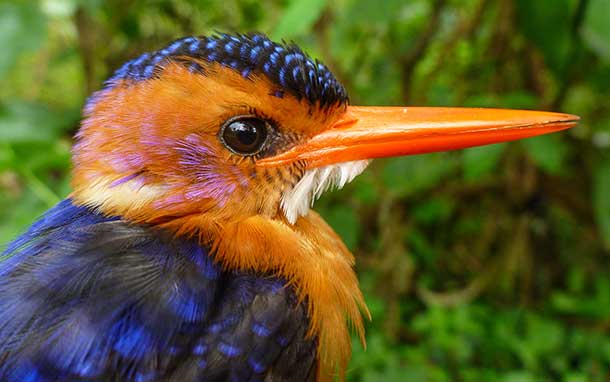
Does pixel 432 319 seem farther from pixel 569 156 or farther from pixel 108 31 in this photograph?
pixel 108 31

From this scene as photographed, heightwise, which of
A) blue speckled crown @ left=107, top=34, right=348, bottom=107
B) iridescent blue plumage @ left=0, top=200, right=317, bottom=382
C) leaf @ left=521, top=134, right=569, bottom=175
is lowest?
iridescent blue plumage @ left=0, top=200, right=317, bottom=382

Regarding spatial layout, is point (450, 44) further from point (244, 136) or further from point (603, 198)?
point (244, 136)

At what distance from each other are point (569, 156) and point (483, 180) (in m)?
0.32

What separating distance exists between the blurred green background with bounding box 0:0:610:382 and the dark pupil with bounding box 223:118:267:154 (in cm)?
A: 76

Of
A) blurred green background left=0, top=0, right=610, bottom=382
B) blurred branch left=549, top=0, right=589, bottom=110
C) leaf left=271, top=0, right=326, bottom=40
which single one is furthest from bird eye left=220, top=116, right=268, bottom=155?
blurred branch left=549, top=0, right=589, bottom=110

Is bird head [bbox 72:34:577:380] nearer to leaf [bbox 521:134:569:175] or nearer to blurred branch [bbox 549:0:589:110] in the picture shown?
leaf [bbox 521:134:569:175]

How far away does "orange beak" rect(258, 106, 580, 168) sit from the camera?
3.13ft

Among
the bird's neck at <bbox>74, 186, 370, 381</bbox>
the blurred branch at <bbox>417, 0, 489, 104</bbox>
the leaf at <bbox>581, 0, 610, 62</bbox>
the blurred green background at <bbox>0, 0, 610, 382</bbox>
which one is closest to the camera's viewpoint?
the bird's neck at <bbox>74, 186, 370, 381</bbox>

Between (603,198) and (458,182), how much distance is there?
2.15 feet

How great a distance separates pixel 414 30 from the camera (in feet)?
7.66

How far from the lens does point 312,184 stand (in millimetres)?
1006

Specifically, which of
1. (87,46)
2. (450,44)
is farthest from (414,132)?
(87,46)

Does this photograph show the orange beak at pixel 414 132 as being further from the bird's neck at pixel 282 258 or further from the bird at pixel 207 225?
the bird's neck at pixel 282 258

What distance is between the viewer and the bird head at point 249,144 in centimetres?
90
